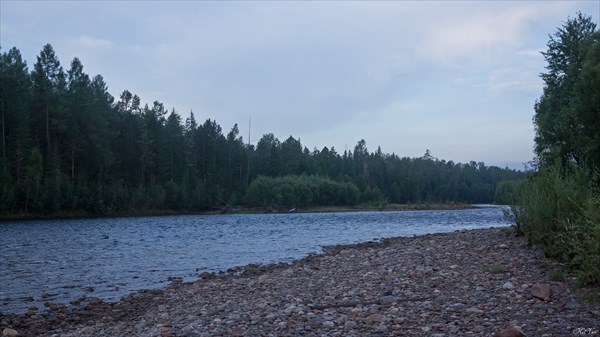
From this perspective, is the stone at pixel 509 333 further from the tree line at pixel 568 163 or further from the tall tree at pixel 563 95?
the tall tree at pixel 563 95

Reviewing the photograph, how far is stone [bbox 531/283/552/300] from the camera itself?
9.91 m

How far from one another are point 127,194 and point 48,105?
20118mm

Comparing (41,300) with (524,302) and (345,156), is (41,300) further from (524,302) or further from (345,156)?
(345,156)

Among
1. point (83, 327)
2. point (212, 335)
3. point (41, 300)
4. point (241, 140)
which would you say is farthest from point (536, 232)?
point (241, 140)

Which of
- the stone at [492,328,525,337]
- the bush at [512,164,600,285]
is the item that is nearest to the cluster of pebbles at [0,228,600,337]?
the stone at [492,328,525,337]

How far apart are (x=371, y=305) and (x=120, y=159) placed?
343 ft

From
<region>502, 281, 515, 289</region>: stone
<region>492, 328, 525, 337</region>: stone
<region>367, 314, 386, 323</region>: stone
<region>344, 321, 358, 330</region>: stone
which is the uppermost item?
<region>502, 281, 515, 289</region>: stone

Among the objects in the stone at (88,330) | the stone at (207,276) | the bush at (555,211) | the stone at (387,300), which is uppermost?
the bush at (555,211)

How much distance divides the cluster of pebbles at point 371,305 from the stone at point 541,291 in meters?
0.02

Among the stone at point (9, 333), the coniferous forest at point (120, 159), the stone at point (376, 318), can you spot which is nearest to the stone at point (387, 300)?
the stone at point (376, 318)

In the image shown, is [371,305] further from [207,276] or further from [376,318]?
[207,276]

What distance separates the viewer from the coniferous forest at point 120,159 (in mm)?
82312

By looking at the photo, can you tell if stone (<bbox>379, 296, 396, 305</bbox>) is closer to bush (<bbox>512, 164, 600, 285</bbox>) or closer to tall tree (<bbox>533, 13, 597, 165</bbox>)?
bush (<bbox>512, 164, 600, 285</bbox>)

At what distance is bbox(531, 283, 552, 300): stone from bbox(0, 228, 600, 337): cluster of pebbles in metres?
0.02
